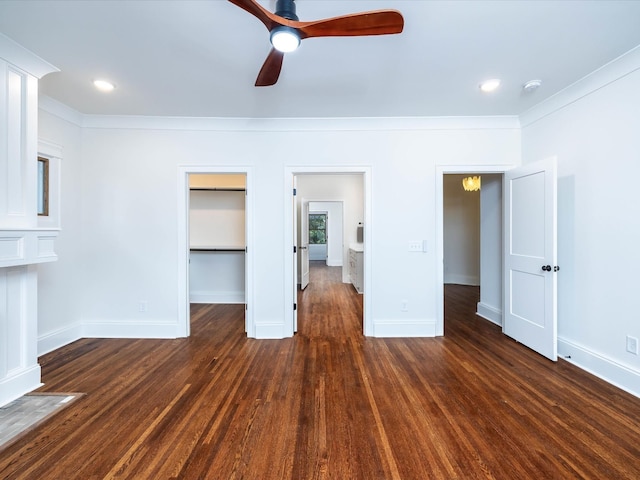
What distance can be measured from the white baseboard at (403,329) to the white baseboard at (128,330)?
240 centimetres

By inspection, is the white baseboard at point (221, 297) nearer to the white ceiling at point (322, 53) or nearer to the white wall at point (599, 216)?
the white ceiling at point (322, 53)

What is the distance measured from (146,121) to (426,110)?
3.21 meters

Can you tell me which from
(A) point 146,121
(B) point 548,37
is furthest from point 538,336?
(A) point 146,121

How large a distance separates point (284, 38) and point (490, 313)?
13.4 ft

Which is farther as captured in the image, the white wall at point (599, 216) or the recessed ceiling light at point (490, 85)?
the recessed ceiling light at point (490, 85)

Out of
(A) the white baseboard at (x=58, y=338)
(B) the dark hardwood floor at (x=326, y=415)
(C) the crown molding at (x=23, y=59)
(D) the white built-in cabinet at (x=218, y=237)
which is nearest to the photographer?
(B) the dark hardwood floor at (x=326, y=415)

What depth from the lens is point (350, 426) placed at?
70.2 inches

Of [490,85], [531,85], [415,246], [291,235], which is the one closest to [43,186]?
[291,235]

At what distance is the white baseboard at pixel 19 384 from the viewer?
6.66 feet

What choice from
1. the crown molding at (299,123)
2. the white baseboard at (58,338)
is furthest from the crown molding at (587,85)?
the white baseboard at (58,338)

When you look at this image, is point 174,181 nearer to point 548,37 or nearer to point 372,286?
point 372,286

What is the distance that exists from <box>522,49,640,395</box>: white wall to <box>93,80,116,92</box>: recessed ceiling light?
4.29 meters

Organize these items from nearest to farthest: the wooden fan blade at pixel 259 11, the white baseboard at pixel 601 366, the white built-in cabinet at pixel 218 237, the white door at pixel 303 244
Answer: the wooden fan blade at pixel 259 11, the white baseboard at pixel 601 366, the white built-in cabinet at pixel 218 237, the white door at pixel 303 244

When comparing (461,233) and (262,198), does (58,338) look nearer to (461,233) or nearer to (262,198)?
(262,198)
